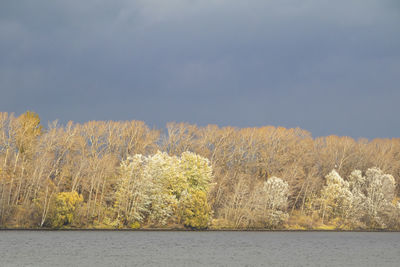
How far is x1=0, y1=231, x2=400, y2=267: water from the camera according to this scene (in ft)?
164

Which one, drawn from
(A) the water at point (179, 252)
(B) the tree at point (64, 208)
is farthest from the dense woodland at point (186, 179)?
(A) the water at point (179, 252)

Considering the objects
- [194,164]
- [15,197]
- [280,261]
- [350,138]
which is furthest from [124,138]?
[280,261]

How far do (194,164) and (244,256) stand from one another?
48668 millimetres

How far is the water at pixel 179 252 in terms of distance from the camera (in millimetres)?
50094

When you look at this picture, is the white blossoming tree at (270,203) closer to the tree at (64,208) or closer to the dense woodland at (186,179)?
the dense woodland at (186,179)

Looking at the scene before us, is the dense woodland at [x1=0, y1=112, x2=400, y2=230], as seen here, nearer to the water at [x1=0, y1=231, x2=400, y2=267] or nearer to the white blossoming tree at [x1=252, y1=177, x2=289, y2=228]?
the white blossoming tree at [x1=252, y1=177, x2=289, y2=228]

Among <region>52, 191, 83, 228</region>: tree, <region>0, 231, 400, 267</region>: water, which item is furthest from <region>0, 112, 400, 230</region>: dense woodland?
<region>0, 231, 400, 267</region>: water

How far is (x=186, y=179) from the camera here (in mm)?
102188

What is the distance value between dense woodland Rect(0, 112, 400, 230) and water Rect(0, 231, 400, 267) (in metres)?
16.1

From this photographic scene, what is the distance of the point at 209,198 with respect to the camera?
110 meters

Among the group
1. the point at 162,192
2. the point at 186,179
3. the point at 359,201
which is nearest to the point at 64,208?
the point at 162,192

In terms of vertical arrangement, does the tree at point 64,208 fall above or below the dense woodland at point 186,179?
below

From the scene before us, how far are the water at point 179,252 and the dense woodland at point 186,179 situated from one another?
1609 centimetres

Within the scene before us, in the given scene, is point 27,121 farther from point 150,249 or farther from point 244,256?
point 244,256
